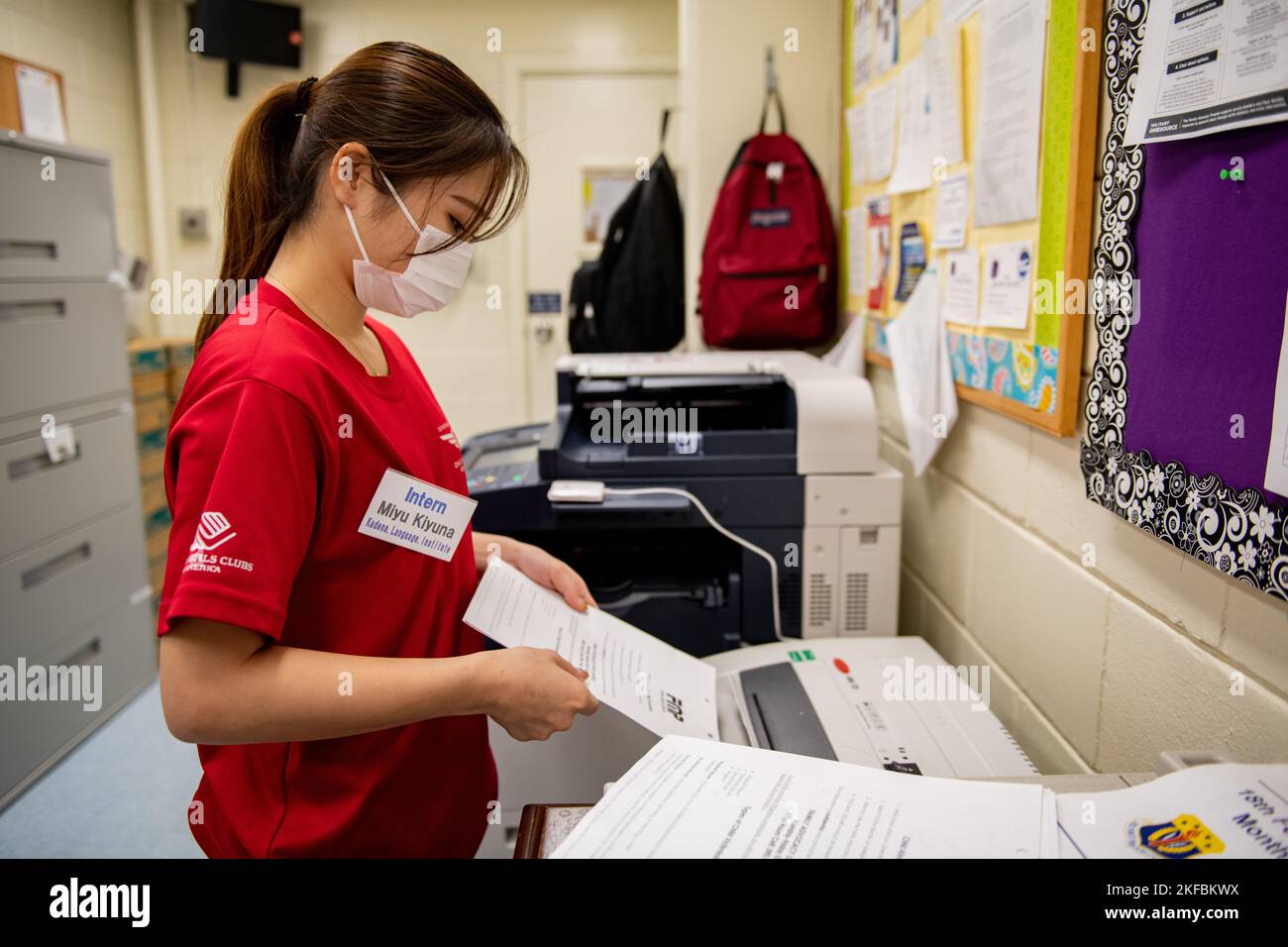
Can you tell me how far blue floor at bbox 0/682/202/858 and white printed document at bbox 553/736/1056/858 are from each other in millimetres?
1571

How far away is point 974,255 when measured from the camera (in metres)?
1.37

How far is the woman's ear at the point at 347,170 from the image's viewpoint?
2.69 feet

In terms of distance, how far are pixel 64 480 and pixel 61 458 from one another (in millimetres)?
65

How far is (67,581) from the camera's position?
7.80ft

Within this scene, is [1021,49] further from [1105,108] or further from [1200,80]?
[1200,80]

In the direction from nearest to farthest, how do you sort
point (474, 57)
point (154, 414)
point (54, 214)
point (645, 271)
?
point (54, 214) < point (645, 271) < point (154, 414) < point (474, 57)

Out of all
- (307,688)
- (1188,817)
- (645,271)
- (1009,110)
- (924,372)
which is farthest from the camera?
(645,271)

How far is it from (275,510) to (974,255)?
112 cm

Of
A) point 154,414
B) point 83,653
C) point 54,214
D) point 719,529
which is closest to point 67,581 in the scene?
point 83,653

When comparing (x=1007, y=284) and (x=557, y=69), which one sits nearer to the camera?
(x=1007, y=284)

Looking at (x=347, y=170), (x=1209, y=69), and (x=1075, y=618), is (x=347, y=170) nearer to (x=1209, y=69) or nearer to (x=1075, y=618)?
(x=1209, y=69)

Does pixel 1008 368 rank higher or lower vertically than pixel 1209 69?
lower

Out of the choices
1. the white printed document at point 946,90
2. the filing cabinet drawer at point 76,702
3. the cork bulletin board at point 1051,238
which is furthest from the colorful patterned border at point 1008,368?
the filing cabinet drawer at point 76,702
